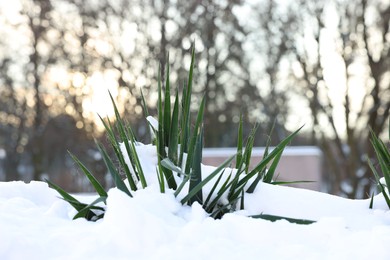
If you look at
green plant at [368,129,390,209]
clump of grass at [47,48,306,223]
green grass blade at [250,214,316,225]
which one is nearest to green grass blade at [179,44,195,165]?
clump of grass at [47,48,306,223]

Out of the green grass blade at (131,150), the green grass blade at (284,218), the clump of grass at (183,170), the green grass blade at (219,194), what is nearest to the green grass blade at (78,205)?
the clump of grass at (183,170)

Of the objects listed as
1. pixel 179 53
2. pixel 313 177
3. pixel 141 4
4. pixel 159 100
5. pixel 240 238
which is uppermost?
pixel 141 4

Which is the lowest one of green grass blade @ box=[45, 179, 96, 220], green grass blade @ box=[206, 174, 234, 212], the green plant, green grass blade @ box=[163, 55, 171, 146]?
green grass blade @ box=[45, 179, 96, 220]

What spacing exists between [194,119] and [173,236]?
17.1 m

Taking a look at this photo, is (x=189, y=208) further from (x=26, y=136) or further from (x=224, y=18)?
(x=26, y=136)

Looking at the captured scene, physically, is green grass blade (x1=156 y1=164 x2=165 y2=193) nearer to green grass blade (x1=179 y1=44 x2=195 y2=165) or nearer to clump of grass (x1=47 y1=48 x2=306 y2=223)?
clump of grass (x1=47 y1=48 x2=306 y2=223)

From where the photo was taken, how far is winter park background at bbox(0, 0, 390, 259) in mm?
2699

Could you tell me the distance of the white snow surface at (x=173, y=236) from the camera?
2566 mm

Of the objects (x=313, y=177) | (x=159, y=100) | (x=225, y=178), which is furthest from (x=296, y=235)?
(x=313, y=177)

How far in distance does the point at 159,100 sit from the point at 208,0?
1571 centimetres

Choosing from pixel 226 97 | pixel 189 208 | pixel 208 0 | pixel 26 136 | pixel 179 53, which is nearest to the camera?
pixel 189 208

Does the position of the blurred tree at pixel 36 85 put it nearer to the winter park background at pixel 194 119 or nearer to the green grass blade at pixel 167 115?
the winter park background at pixel 194 119

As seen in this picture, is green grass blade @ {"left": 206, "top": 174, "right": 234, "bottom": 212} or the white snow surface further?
green grass blade @ {"left": 206, "top": 174, "right": 234, "bottom": 212}

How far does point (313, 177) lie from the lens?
1769 cm
